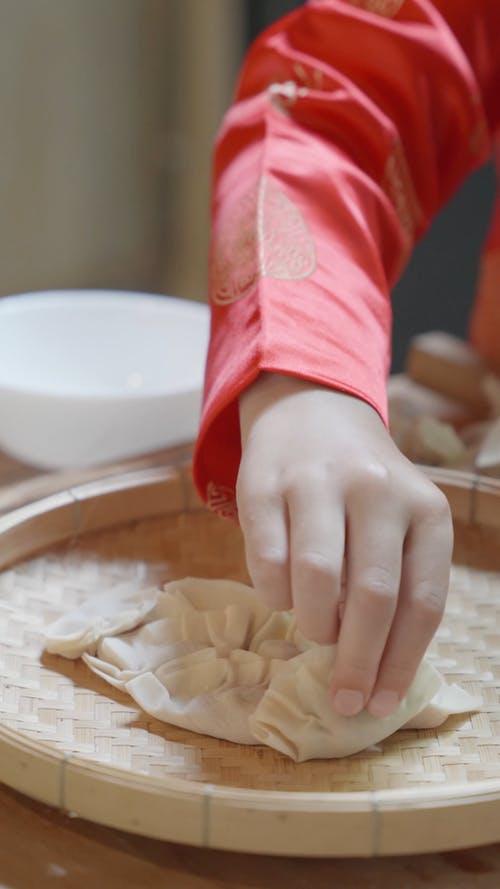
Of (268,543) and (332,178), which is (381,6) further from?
(268,543)

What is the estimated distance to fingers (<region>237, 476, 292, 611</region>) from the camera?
445 millimetres

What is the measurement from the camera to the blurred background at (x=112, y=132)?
7.18 ft

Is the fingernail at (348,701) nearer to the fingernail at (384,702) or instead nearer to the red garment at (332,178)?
the fingernail at (384,702)

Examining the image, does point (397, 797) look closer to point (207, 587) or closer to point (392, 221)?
point (207, 587)

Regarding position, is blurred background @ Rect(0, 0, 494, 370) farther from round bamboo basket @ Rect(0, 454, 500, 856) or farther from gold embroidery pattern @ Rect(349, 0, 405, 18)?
round bamboo basket @ Rect(0, 454, 500, 856)

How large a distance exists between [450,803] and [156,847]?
13 centimetres

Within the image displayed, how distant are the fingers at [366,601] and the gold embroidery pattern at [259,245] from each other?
8.3 inches

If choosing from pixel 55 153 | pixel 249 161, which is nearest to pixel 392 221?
pixel 249 161

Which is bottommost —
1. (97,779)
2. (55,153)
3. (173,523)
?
(55,153)

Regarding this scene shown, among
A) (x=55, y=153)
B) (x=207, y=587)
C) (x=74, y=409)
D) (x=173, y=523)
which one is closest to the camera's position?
(x=207, y=587)

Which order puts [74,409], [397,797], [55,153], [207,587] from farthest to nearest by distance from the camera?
[55,153] → [74,409] → [207,587] → [397,797]

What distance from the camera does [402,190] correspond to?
2.69 ft

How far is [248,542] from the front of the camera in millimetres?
459

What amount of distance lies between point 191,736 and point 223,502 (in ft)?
0.58
